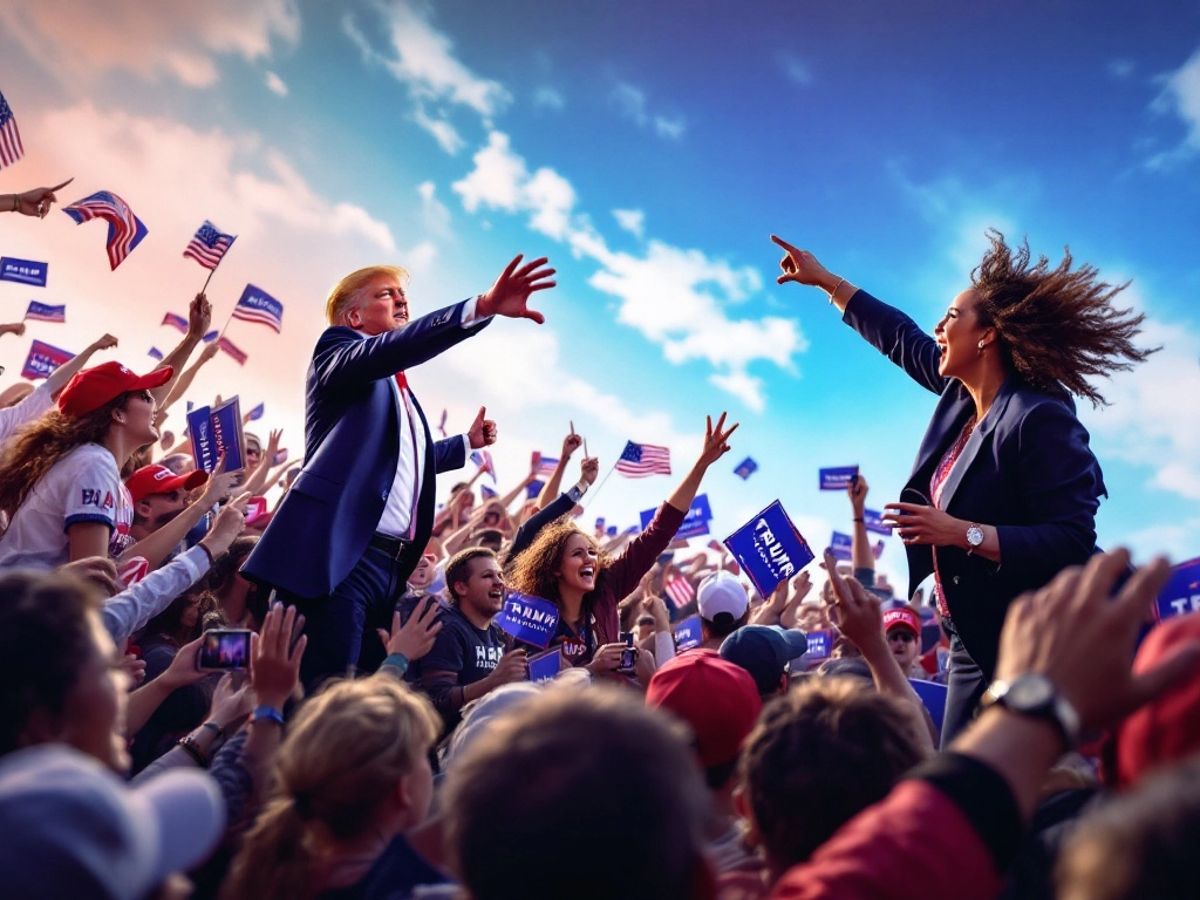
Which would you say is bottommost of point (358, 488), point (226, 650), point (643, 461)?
point (226, 650)

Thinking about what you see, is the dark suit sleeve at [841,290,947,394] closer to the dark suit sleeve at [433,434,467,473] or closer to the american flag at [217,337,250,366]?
the dark suit sleeve at [433,434,467,473]

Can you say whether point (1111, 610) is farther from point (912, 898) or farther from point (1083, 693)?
point (912, 898)

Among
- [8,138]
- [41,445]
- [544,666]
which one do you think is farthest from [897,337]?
[8,138]

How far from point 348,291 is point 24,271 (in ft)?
24.8

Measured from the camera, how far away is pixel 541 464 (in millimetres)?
14789

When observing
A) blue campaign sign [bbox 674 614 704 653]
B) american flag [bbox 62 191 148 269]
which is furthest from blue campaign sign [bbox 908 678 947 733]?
american flag [bbox 62 191 148 269]

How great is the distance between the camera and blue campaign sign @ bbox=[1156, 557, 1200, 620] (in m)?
3.13

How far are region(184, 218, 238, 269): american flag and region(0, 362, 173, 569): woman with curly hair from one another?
19.3ft

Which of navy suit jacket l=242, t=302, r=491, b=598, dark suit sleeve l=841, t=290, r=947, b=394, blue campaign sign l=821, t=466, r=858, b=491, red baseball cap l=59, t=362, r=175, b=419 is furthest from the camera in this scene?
blue campaign sign l=821, t=466, r=858, b=491

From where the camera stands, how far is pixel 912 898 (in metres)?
1.09

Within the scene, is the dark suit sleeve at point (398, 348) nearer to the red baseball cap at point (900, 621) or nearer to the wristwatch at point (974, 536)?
the wristwatch at point (974, 536)

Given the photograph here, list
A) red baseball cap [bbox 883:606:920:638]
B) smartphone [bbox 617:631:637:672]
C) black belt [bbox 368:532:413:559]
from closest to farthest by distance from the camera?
black belt [bbox 368:532:413:559]
smartphone [bbox 617:631:637:672]
red baseball cap [bbox 883:606:920:638]

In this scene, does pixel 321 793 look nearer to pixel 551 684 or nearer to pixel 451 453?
pixel 551 684

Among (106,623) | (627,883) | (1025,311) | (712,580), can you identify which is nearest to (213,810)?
(627,883)
